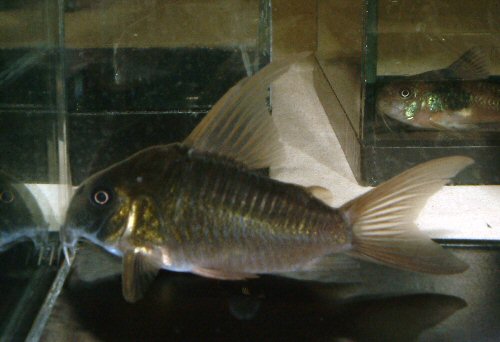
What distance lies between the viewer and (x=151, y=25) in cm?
202

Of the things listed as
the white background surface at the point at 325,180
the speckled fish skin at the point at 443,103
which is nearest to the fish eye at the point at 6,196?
the white background surface at the point at 325,180

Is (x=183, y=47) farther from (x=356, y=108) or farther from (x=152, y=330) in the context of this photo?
(x=152, y=330)

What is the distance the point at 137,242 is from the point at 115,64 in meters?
1.11

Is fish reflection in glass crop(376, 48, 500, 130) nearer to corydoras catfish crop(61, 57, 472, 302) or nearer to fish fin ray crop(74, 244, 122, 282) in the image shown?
corydoras catfish crop(61, 57, 472, 302)

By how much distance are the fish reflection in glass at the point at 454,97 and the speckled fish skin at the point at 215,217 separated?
3.74 ft

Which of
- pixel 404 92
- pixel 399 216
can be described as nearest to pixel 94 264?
pixel 399 216

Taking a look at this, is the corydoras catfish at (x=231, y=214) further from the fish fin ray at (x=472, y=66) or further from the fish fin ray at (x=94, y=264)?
the fish fin ray at (x=472, y=66)

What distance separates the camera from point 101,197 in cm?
111

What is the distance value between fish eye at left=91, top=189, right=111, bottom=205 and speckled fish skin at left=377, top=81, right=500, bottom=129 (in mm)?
1359

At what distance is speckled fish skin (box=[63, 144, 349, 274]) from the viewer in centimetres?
110

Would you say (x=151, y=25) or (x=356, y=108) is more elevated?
(x=151, y=25)

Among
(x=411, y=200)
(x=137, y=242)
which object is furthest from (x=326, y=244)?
(x=137, y=242)

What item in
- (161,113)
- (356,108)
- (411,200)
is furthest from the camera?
(356,108)

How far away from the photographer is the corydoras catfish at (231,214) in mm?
1092
